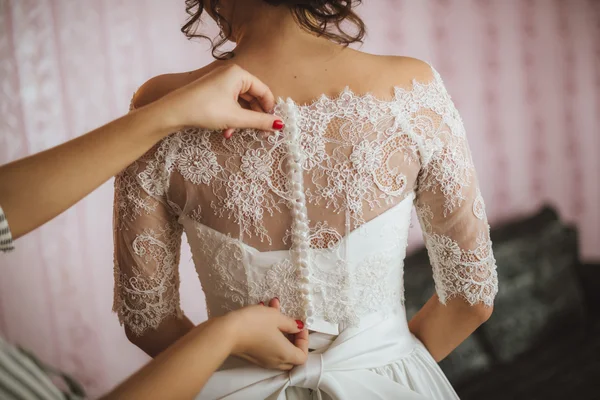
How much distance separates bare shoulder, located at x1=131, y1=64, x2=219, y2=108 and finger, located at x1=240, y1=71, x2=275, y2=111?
0.16m

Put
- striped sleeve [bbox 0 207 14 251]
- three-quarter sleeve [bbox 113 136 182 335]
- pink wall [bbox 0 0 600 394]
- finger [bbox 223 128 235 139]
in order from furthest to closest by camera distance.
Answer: pink wall [bbox 0 0 600 394], three-quarter sleeve [bbox 113 136 182 335], finger [bbox 223 128 235 139], striped sleeve [bbox 0 207 14 251]

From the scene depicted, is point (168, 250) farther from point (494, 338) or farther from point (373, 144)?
point (494, 338)

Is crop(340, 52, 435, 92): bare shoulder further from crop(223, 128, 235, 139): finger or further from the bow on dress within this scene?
the bow on dress

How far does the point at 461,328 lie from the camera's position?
1.19 m

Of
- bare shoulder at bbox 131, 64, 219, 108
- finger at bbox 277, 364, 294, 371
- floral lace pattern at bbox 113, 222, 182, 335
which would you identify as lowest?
finger at bbox 277, 364, 294, 371

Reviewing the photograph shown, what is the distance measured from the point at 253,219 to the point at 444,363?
6.53 ft

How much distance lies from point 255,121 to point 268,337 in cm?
35

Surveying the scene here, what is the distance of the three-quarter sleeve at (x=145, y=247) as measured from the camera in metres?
1.02

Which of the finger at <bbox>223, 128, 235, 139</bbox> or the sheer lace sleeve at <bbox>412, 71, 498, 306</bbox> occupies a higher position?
the finger at <bbox>223, 128, 235, 139</bbox>

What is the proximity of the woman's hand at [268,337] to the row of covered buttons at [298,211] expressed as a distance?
74 millimetres

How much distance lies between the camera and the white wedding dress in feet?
3.17

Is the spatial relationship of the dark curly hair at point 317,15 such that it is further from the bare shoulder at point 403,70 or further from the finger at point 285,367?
the finger at point 285,367

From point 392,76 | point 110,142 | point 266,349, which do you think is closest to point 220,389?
point 266,349

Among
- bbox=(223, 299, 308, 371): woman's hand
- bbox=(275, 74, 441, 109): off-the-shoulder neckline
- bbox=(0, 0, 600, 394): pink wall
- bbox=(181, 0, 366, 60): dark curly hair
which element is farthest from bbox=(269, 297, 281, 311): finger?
bbox=(0, 0, 600, 394): pink wall
